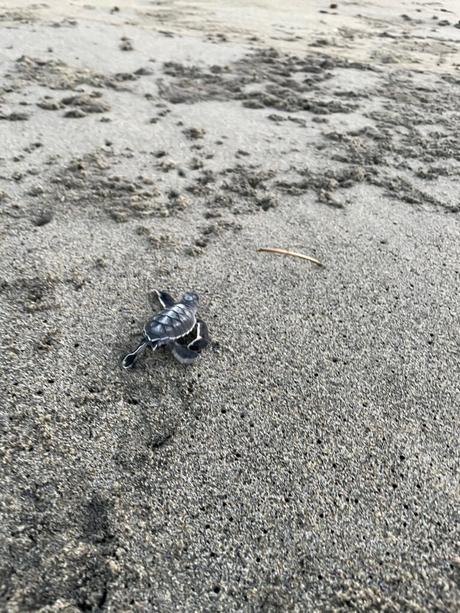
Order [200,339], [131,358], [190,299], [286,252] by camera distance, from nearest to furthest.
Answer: [131,358]
[200,339]
[190,299]
[286,252]

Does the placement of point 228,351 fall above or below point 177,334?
below

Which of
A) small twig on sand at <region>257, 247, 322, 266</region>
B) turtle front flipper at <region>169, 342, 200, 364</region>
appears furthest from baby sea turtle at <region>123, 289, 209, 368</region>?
small twig on sand at <region>257, 247, 322, 266</region>

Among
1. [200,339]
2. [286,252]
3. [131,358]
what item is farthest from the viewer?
[286,252]

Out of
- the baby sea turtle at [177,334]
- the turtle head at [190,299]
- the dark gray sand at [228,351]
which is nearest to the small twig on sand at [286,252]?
the dark gray sand at [228,351]

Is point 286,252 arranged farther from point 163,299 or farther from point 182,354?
point 182,354

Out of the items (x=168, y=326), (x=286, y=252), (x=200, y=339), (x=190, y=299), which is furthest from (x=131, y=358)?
(x=286, y=252)

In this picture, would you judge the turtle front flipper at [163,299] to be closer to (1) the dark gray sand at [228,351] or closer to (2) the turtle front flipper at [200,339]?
(1) the dark gray sand at [228,351]
